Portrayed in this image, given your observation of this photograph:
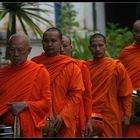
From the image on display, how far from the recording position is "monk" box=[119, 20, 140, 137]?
322 inches

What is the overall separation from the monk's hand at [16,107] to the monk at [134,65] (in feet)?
7.47

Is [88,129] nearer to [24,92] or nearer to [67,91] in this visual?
[67,91]

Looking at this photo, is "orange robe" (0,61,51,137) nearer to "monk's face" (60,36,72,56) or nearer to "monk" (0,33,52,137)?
"monk" (0,33,52,137)

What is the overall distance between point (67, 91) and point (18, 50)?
0.88 metres

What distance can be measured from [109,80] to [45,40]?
4.72 feet

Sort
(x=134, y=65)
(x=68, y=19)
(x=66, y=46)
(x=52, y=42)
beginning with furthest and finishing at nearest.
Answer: (x=68, y=19) < (x=134, y=65) < (x=66, y=46) < (x=52, y=42)

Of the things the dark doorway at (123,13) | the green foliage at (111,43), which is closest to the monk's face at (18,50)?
the green foliage at (111,43)

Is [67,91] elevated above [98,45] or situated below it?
below

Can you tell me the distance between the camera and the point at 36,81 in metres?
6.44

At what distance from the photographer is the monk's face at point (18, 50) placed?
6473 millimetres

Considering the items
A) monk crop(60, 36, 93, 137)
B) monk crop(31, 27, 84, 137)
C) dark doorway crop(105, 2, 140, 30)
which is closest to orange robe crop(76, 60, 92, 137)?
monk crop(60, 36, 93, 137)

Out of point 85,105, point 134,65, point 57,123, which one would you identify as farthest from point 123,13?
point 57,123

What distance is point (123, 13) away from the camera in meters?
20.0

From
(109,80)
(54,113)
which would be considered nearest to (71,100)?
(54,113)
